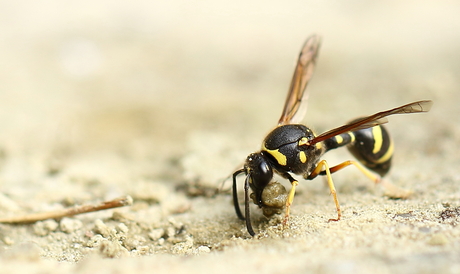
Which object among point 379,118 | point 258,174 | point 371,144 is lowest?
point 258,174

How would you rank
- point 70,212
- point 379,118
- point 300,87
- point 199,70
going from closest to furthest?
point 379,118
point 70,212
point 300,87
point 199,70

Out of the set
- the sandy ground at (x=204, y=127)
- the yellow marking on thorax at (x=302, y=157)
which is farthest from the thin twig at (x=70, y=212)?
the yellow marking on thorax at (x=302, y=157)

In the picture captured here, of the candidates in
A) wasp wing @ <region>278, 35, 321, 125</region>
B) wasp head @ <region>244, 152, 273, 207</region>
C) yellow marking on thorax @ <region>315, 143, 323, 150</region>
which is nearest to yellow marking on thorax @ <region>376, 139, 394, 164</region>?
yellow marking on thorax @ <region>315, 143, 323, 150</region>

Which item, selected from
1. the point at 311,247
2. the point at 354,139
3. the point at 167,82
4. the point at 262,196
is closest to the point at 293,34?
the point at 167,82

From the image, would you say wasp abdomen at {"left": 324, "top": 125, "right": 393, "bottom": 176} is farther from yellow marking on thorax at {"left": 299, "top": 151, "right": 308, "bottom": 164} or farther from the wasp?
yellow marking on thorax at {"left": 299, "top": 151, "right": 308, "bottom": 164}

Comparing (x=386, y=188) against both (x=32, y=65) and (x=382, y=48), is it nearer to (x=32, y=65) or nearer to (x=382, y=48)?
(x=382, y=48)

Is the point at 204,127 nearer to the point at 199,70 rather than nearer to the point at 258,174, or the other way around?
the point at 199,70

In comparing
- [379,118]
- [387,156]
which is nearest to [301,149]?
[379,118]
